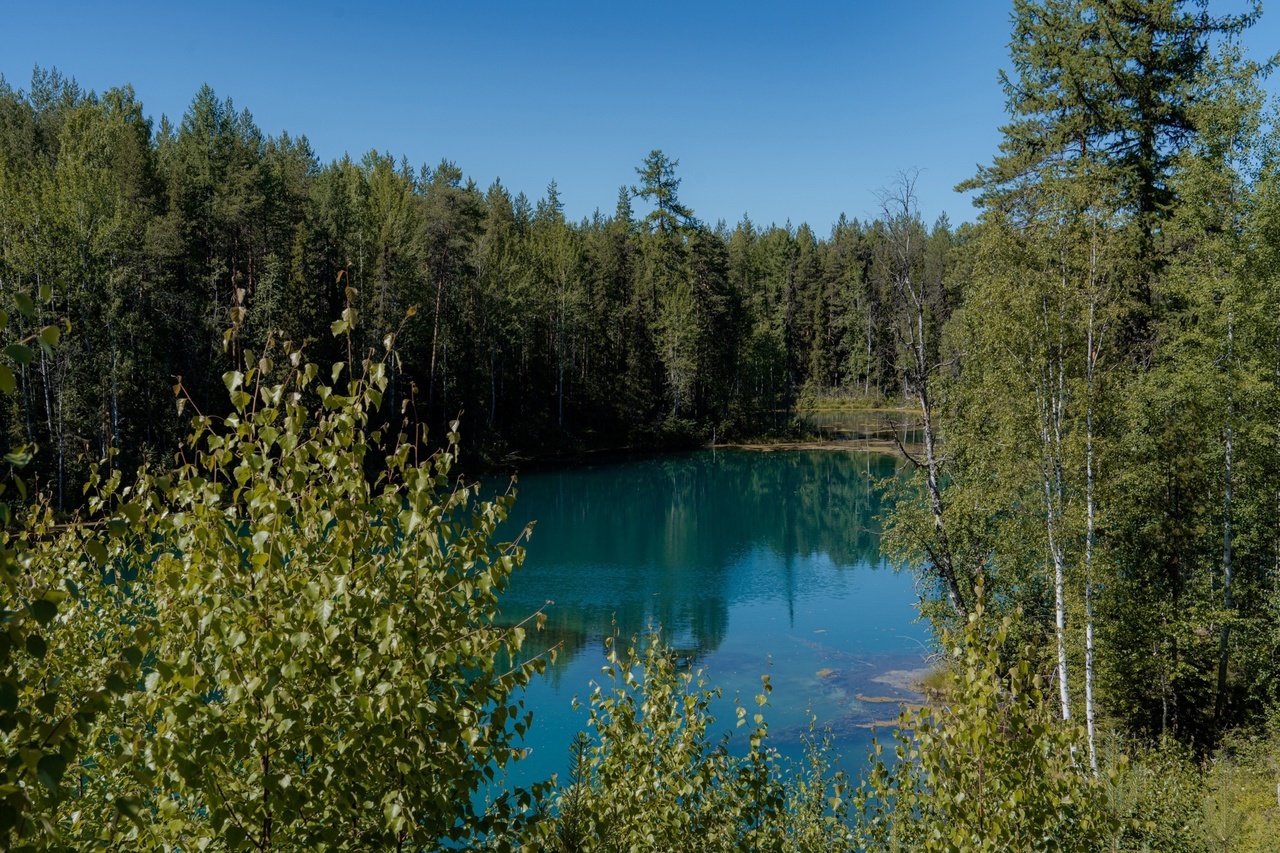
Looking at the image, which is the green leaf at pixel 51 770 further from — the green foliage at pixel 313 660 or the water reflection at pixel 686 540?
the water reflection at pixel 686 540

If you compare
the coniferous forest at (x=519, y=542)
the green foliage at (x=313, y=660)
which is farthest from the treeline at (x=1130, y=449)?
the green foliage at (x=313, y=660)

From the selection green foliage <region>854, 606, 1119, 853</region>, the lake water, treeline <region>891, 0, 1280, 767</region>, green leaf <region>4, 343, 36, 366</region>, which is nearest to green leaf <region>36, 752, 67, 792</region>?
green leaf <region>4, 343, 36, 366</region>

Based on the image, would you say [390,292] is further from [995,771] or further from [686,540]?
[995,771]

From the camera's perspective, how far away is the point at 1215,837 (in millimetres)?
9047

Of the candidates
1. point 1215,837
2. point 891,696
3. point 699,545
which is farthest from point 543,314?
point 1215,837

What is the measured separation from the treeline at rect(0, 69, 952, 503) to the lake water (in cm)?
878

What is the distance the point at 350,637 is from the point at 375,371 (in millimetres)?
1212

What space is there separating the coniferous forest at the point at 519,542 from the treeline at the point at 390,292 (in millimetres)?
333

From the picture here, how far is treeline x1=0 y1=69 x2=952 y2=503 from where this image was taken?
35.2 metres

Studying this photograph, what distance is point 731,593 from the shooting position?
1250 inches

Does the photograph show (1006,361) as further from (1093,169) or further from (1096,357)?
(1093,169)

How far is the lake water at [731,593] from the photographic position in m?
21.5

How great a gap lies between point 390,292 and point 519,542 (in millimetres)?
46849

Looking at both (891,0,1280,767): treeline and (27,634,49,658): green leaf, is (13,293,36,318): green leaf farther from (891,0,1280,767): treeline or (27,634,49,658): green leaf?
(891,0,1280,767): treeline
